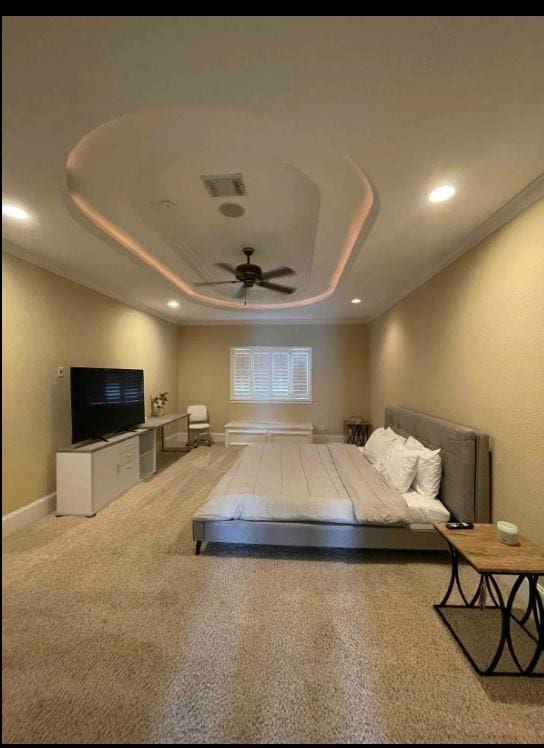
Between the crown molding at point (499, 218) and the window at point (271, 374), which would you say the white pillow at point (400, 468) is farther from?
the window at point (271, 374)

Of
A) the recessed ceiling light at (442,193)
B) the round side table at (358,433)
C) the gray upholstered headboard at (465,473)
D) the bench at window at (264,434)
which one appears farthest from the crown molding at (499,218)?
the bench at window at (264,434)

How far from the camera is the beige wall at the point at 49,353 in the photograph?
0.75m

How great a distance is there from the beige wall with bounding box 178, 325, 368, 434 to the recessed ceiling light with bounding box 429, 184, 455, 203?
4613 millimetres

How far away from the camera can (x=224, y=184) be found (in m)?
2.21

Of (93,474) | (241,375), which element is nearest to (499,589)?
(93,474)

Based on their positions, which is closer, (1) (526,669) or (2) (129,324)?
(1) (526,669)

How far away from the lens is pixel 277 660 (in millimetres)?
1601

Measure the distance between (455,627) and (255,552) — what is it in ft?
4.65

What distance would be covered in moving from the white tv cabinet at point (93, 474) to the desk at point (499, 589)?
10.2 ft

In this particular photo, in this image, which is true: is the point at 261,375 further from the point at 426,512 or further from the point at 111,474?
the point at 426,512

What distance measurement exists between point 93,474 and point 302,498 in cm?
214

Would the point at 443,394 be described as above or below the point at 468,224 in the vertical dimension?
below
